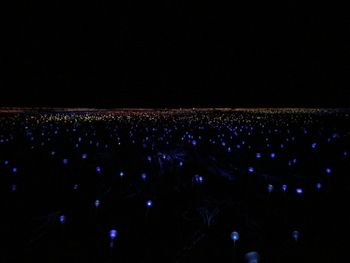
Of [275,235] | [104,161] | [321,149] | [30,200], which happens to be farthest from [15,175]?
[321,149]
